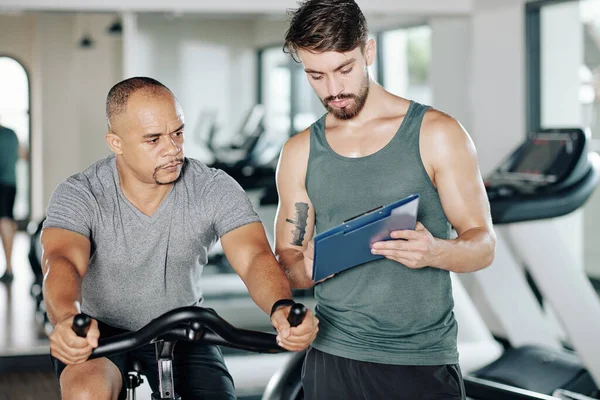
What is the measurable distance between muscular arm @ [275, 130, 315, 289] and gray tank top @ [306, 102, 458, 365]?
0.23 feet

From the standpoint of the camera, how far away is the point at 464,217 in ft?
5.78

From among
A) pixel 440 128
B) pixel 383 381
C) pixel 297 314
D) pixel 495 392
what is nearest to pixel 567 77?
pixel 495 392

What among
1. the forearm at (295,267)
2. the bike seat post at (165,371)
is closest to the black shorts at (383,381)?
the forearm at (295,267)

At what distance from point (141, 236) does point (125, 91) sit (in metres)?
0.32

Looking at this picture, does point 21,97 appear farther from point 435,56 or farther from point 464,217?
point 464,217

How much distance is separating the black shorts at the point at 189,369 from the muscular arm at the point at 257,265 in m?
0.22

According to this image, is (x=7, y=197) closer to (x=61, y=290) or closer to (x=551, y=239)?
(x=551, y=239)

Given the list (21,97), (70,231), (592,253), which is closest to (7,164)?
(21,97)

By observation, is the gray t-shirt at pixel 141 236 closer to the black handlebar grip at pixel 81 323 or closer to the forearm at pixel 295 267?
the forearm at pixel 295 267

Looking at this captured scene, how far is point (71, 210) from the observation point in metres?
1.87

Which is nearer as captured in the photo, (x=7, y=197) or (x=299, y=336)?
(x=299, y=336)

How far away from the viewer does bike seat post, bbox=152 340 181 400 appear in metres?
1.59

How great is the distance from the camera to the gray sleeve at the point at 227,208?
192 cm

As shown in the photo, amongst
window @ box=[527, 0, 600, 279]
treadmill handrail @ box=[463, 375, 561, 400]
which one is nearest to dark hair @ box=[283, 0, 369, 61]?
treadmill handrail @ box=[463, 375, 561, 400]
